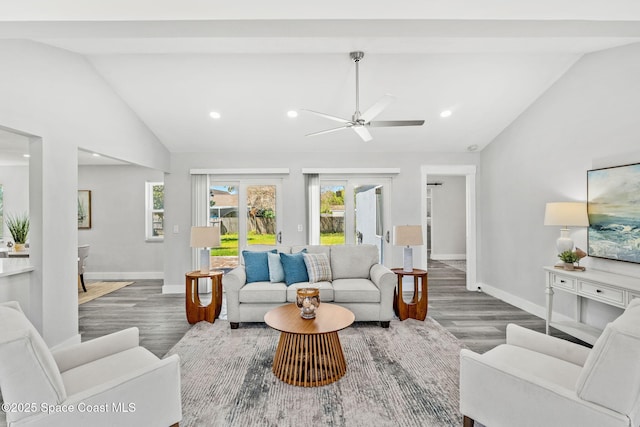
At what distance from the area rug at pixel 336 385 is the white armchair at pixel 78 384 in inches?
18.8

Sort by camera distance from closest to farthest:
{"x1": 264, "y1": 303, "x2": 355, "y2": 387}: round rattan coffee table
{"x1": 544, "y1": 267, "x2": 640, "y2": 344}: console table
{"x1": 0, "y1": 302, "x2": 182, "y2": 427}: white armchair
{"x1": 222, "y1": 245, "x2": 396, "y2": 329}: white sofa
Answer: {"x1": 0, "y1": 302, "x2": 182, "y2": 427}: white armchair
{"x1": 264, "y1": 303, "x2": 355, "y2": 387}: round rattan coffee table
{"x1": 544, "y1": 267, "x2": 640, "y2": 344}: console table
{"x1": 222, "y1": 245, "x2": 396, "y2": 329}: white sofa

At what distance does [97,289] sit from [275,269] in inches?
148

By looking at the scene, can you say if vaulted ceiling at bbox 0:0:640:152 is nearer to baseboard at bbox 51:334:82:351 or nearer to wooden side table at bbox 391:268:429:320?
wooden side table at bbox 391:268:429:320

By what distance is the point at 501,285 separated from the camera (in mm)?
4711

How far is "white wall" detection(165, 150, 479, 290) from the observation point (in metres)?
5.23

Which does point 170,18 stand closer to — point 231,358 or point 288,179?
point 231,358

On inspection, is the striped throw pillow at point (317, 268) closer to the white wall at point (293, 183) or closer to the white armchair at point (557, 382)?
the white wall at point (293, 183)

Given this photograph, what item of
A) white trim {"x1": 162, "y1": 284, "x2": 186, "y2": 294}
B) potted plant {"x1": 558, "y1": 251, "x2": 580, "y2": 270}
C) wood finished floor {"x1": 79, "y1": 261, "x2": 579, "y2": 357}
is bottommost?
wood finished floor {"x1": 79, "y1": 261, "x2": 579, "y2": 357}

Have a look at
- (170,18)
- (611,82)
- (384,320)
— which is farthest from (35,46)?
(611,82)

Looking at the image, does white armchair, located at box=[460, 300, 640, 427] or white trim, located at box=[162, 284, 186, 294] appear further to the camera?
white trim, located at box=[162, 284, 186, 294]

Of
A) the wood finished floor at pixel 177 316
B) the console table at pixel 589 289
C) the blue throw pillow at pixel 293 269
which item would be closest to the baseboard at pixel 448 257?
the wood finished floor at pixel 177 316

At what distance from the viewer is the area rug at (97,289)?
488cm

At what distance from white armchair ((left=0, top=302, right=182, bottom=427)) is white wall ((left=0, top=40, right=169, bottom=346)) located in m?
1.29

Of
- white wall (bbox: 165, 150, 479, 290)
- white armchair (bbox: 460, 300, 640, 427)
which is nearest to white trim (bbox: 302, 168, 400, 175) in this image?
white wall (bbox: 165, 150, 479, 290)
